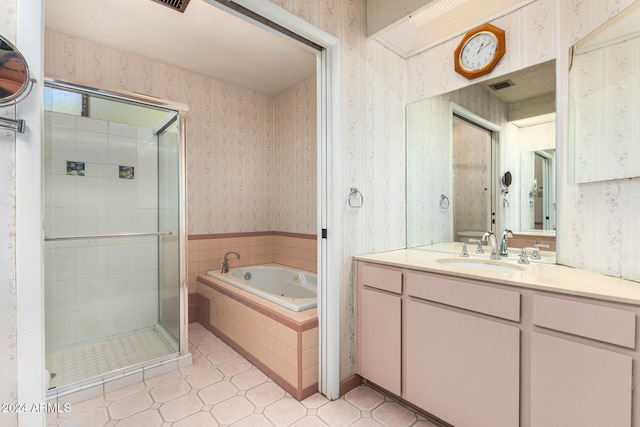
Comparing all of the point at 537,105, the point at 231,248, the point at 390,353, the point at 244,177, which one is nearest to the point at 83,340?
the point at 231,248

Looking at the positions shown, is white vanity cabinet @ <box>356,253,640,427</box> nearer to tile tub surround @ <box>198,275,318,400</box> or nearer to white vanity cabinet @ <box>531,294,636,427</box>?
white vanity cabinet @ <box>531,294,636,427</box>

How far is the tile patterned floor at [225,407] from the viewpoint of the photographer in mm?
1625

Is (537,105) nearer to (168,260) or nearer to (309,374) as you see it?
(309,374)

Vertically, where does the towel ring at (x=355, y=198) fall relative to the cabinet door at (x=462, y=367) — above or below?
above

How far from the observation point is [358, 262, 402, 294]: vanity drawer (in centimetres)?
168

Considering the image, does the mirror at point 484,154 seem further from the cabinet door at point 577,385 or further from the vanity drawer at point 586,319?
the cabinet door at point 577,385

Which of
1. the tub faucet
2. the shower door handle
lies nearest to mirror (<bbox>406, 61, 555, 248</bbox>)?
the tub faucet

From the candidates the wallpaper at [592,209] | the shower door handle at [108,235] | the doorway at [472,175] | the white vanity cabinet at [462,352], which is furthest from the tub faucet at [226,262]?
the wallpaper at [592,209]

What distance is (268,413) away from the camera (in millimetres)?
1699

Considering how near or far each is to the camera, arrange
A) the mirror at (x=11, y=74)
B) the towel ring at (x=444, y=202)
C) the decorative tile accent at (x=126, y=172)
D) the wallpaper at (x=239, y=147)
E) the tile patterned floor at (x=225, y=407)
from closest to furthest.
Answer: the mirror at (x=11, y=74)
the tile patterned floor at (x=225, y=407)
the towel ring at (x=444, y=202)
the decorative tile accent at (x=126, y=172)
the wallpaper at (x=239, y=147)

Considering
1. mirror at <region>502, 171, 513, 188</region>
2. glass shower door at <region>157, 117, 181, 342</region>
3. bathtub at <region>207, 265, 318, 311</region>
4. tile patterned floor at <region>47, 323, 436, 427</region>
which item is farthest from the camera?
bathtub at <region>207, 265, 318, 311</region>

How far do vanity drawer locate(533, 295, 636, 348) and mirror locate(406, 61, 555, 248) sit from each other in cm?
71

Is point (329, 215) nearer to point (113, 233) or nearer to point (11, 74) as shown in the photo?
point (11, 74)

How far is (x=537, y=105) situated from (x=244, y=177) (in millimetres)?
2832
